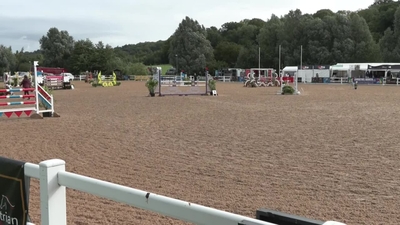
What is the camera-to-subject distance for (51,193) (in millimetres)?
2799

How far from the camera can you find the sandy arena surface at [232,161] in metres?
5.50

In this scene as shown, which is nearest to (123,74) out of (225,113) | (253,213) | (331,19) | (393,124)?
(331,19)

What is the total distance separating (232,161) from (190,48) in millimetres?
84028

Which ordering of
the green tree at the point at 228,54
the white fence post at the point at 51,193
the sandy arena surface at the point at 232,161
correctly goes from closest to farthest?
the white fence post at the point at 51,193 → the sandy arena surface at the point at 232,161 → the green tree at the point at 228,54

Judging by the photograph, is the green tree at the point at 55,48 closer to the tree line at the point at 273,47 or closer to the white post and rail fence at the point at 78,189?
the tree line at the point at 273,47

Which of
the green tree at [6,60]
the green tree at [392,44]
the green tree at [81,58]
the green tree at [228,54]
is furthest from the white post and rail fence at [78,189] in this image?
the green tree at [228,54]

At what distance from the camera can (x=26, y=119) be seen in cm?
1595

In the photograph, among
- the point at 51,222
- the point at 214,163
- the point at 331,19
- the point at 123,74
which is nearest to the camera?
the point at 51,222

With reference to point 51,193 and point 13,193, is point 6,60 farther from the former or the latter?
point 51,193

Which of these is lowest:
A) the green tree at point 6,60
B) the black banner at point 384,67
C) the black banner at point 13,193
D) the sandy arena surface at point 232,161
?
the sandy arena surface at point 232,161

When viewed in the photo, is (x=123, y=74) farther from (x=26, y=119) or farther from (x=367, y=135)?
(x=367, y=135)

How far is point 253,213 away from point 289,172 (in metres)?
2.29

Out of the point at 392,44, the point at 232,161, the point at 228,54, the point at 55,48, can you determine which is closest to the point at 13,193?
the point at 232,161

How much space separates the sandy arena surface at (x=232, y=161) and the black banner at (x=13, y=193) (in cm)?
204
